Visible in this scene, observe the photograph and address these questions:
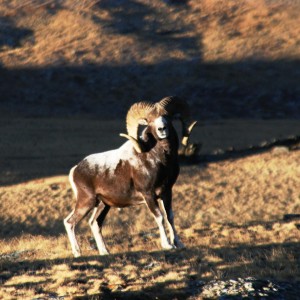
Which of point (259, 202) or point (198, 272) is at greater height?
point (198, 272)

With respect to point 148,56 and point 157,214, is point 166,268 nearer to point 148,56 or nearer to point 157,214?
point 157,214

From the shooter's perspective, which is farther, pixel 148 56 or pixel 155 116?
pixel 148 56

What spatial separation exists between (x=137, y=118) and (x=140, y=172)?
1.12m

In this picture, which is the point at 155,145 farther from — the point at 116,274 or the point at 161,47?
the point at 161,47

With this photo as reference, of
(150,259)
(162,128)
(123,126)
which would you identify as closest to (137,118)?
(162,128)

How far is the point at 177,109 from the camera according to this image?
16.8m

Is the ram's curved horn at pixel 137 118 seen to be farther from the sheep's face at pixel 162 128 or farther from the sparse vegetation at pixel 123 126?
the sparse vegetation at pixel 123 126

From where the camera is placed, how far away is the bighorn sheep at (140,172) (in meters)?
16.2

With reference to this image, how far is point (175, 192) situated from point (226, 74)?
1801 inches

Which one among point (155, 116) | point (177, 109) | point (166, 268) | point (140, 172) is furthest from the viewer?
point (177, 109)

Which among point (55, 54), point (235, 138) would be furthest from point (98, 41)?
point (235, 138)

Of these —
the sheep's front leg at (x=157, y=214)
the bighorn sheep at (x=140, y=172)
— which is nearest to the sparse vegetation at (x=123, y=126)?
the sheep's front leg at (x=157, y=214)

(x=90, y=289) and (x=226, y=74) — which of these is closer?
(x=90, y=289)

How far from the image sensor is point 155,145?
16344mm
